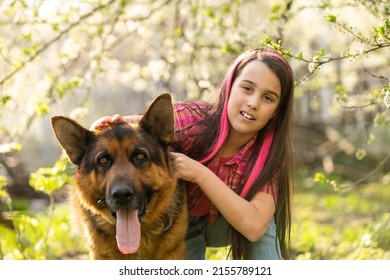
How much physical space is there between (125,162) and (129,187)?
0.23 metres

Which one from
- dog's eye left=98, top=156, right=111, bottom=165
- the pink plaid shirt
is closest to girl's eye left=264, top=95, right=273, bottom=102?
the pink plaid shirt

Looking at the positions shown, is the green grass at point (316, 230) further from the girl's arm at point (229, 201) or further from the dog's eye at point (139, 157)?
the dog's eye at point (139, 157)

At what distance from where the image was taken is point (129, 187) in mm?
3455

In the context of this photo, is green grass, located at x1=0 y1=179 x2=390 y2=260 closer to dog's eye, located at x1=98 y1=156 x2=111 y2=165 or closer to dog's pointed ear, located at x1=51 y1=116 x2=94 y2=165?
dog's pointed ear, located at x1=51 y1=116 x2=94 y2=165

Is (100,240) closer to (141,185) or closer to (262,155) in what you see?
(141,185)

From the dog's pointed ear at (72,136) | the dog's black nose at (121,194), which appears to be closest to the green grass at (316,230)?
the dog's pointed ear at (72,136)

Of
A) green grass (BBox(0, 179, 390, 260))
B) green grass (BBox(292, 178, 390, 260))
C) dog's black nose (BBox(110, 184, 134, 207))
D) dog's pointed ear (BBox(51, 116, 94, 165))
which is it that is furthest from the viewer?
green grass (BBox(292, 178, 390, 260))

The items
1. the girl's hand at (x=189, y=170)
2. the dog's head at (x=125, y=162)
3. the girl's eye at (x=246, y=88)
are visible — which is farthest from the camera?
the girl's eye at (x=246, y=88)

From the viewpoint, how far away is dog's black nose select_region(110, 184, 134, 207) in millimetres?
3426

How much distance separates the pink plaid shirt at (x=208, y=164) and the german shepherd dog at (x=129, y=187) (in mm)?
311

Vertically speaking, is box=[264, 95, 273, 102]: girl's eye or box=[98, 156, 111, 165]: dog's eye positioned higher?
box=[264, 95, 273, 102]: girl's eye

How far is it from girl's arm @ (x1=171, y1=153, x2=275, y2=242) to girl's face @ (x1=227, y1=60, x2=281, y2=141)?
0.48m

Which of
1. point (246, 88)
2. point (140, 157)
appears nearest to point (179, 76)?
point (246, 88)

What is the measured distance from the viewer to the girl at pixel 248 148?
4.12 meters
